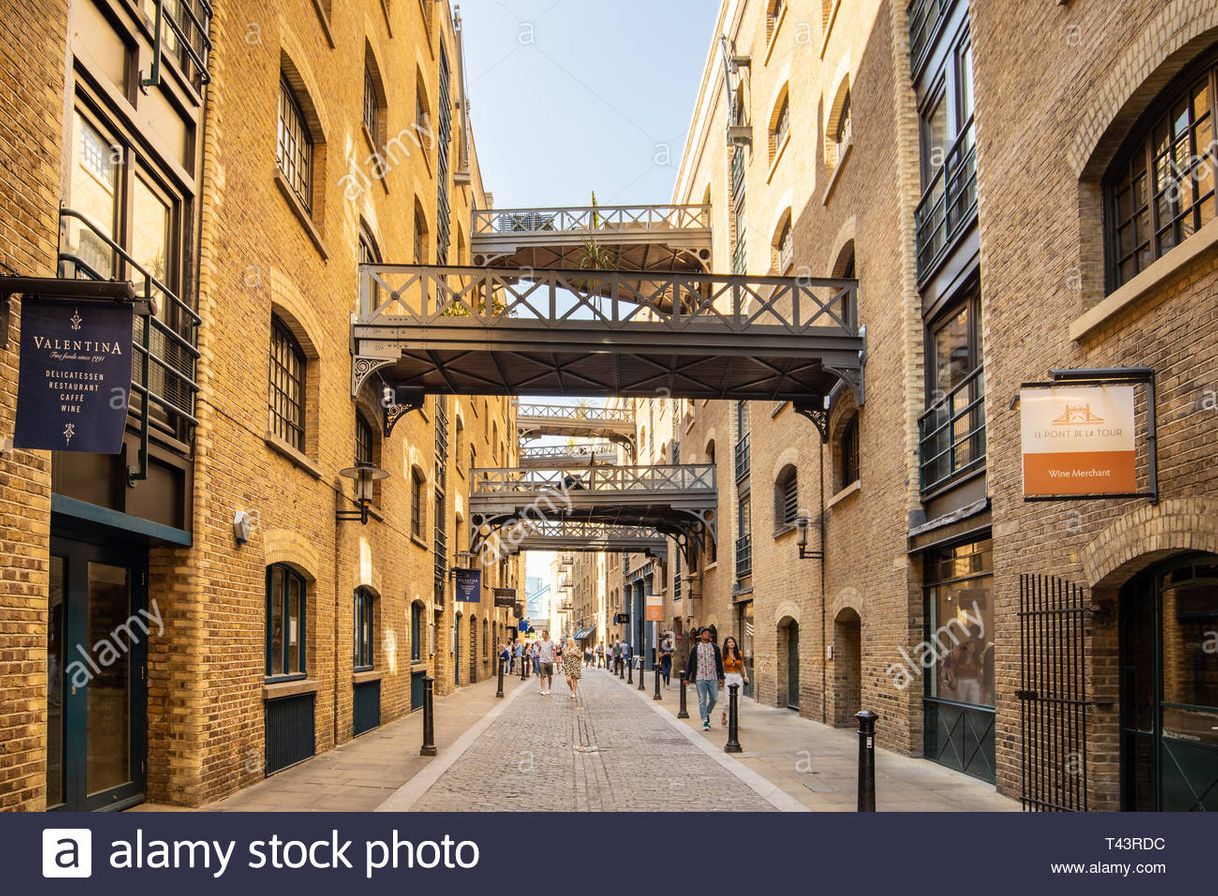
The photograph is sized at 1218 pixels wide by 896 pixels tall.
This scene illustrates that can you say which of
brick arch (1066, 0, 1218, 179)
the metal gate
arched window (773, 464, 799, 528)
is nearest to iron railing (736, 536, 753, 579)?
arched window (773, 464, 799, 528)

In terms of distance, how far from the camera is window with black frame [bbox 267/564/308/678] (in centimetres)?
1170

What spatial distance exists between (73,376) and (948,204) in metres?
9.78

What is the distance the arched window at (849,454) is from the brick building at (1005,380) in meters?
0.05

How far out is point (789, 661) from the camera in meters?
21.2

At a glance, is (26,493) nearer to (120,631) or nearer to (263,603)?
(120,631)

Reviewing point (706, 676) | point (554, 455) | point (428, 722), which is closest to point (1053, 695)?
point (428, 722)

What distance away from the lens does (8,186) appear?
5910 mm

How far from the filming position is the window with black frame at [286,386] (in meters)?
12.2

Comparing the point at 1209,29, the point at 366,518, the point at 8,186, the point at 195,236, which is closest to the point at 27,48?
the point at 8,186

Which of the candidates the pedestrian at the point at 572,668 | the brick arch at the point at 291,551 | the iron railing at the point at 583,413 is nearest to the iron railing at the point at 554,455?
the iron railing at the point at 583,413

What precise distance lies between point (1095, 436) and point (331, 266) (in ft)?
32.3

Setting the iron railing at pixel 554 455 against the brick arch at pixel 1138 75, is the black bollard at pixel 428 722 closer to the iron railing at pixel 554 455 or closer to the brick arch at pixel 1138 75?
the brick arch at pixel 1138 75

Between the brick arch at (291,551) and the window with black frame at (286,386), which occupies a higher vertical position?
the window with black frame at (286,386)

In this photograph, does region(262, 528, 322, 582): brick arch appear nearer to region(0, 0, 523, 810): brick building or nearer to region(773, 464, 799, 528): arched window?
region(0, 0, 523, 810): brick building
